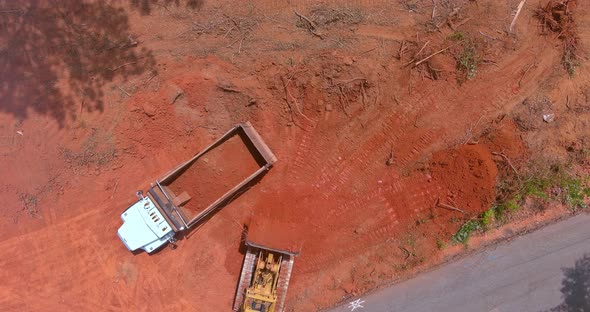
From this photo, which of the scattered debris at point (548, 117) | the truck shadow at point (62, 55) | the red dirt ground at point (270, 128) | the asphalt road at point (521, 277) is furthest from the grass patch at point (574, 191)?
the truck shadow at point (62, 55)

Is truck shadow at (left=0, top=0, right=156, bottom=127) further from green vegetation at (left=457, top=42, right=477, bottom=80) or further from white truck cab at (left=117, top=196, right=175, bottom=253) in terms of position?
green vegetation at (left=457, top=42, right=477, bottom=80)

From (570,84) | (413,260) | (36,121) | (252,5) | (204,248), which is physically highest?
(252,5)

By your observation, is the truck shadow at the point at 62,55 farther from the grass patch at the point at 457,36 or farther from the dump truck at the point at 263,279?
the grass patch at the point at 457,36

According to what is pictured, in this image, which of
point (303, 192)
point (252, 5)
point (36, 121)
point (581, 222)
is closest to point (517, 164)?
point (581, 222)

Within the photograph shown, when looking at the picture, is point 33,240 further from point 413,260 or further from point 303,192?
point 413,260

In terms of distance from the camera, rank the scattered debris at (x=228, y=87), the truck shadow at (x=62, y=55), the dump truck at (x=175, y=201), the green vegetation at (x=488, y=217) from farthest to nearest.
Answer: the truck shadow at (x=62, y=55), the scattered debris at (x=228, y=87), the green vegetation at (x=488, y=217), the dump truck at (x=175, y=201)

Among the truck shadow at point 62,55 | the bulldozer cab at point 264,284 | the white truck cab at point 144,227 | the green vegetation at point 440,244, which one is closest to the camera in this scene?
the bulldozer cab at point 264,284

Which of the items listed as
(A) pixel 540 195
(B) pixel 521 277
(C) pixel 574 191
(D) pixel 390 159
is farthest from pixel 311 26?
(B) pixel 521 277
